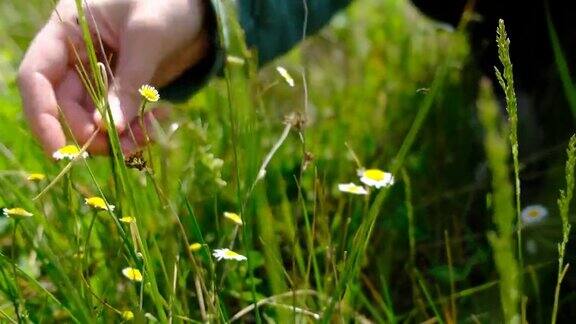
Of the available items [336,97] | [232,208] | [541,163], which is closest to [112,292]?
[232,208]

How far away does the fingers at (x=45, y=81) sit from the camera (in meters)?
0.69

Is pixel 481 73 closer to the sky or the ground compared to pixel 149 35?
closer to the ground

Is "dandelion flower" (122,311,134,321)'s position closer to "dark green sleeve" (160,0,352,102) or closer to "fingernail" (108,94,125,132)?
"fingernail" (108,94,125,132)

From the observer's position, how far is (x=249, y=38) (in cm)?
98

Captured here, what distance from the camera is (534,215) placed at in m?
0.89

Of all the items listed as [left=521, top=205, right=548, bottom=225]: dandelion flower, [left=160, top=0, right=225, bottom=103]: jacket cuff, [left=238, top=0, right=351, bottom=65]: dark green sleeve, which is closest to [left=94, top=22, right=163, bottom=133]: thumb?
[left=160, top=0, right=225, bottom=103]: jacket cuff

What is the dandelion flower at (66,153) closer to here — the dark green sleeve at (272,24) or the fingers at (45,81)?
the fingers at (45,81)

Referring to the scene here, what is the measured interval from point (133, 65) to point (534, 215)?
45cm

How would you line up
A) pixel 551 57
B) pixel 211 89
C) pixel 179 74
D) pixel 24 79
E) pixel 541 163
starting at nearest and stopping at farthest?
pixel 24 79 → pixel 179 74 → pixel 541 163 → pixel 551 57 → pixel 211 89

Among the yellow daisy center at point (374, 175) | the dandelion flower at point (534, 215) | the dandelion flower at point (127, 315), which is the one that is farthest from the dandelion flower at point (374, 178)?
the dandelion flower at point (127, 315)

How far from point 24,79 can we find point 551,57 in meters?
0.83

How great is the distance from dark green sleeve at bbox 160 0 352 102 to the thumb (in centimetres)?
12

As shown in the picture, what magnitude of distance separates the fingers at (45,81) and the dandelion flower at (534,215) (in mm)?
476

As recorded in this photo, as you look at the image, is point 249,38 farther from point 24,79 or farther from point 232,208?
point 24,79
